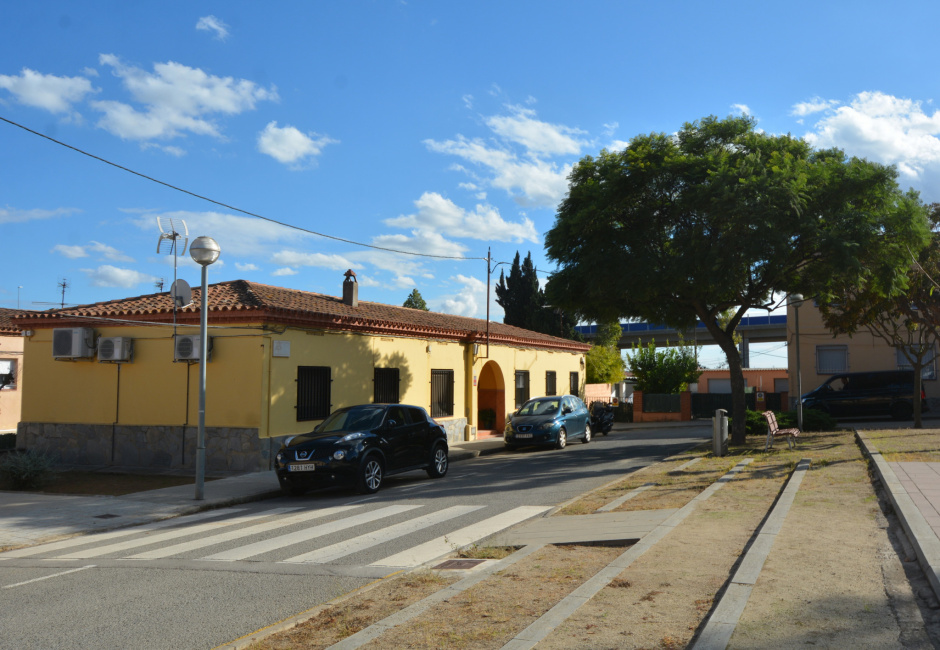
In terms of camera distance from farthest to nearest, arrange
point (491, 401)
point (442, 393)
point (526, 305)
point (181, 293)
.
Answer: point (526, 305)
point (491, 401)
point (442, 393)
point (181, 293)

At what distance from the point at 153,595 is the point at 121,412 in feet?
41.8

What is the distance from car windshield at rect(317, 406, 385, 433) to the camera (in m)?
13.6

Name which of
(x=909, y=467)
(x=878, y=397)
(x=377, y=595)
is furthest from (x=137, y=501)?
(x=878, y=397)

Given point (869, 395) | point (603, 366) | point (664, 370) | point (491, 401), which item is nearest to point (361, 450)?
point (491, 401)

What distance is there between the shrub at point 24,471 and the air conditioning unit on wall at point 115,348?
12.1 ft

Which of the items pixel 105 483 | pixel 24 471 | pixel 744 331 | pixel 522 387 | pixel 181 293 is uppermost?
pixel 744 331

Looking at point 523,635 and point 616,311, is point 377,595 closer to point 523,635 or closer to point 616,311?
point 523,635

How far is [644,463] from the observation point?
1647 centimetres

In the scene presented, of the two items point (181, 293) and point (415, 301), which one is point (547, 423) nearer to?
point (181, 293)

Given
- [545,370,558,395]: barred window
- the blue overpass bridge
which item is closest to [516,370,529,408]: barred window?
[545,370,558,395]: barred window

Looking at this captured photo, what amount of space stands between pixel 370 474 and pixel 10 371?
21132 mm

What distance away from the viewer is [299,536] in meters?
8.91

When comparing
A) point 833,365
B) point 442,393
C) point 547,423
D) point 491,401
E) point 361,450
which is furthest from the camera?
point 833,365

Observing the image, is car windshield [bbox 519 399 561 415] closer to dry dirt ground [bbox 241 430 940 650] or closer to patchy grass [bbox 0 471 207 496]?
patchy grass [bbox 0 471 207 496]
